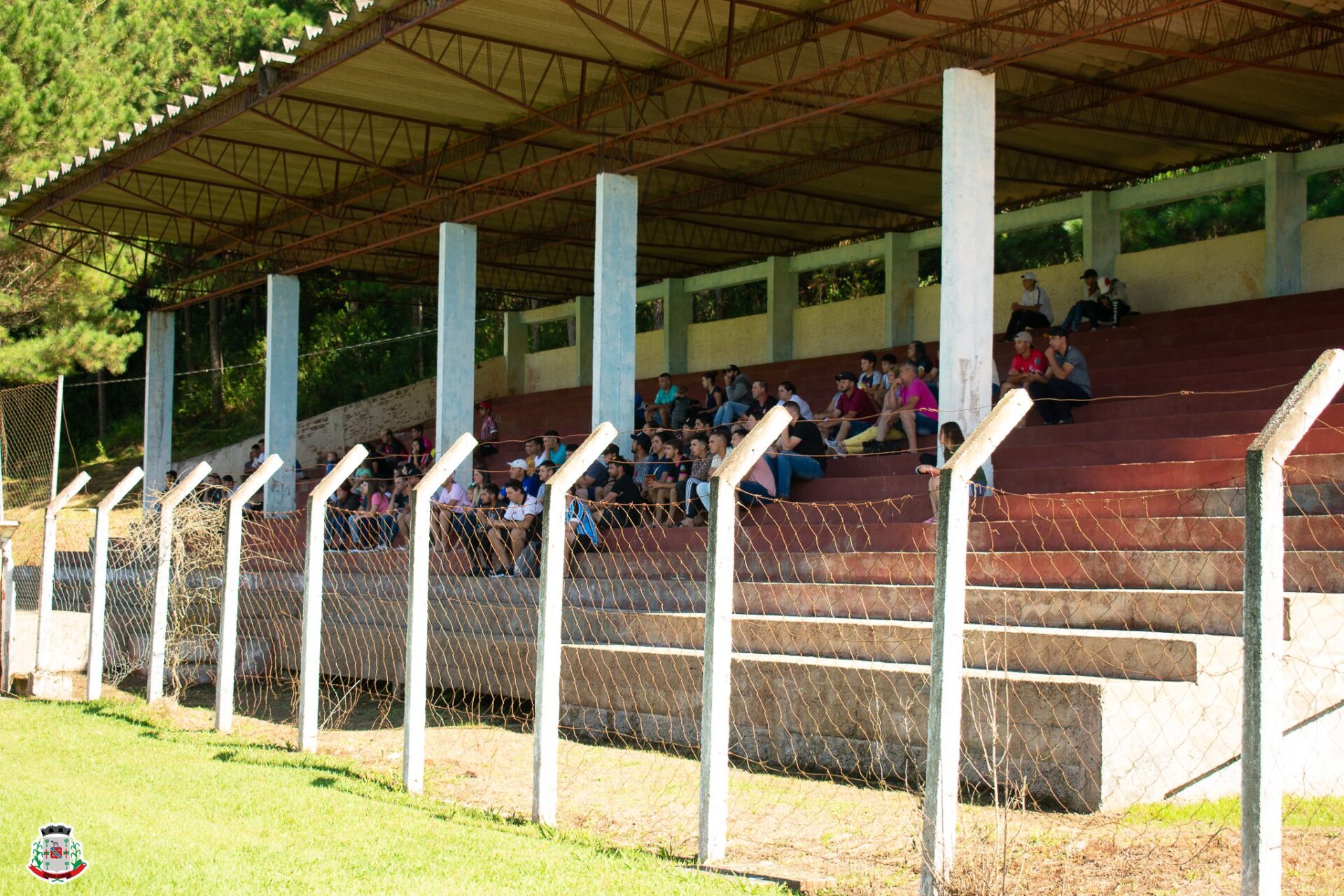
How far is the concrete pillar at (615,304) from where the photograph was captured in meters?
16.8

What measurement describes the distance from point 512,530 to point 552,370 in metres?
17.2

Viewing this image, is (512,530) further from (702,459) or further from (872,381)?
(872,381)

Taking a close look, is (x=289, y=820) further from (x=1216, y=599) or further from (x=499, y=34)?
(x=499, y=34)

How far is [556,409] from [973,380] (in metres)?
13.6

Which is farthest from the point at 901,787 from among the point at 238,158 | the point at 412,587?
the point at 238,158

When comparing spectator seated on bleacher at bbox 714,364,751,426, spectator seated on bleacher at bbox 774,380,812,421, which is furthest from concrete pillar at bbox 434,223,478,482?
spectator seated on bleacher at bbox 774,380,812,421

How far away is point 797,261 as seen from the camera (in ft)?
84.7

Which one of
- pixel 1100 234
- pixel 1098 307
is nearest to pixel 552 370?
pixel 1100 234

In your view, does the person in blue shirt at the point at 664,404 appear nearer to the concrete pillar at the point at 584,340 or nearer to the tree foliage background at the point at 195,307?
the concrete pillar at the point at 584,340

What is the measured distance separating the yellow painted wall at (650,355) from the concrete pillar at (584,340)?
98 centimetres

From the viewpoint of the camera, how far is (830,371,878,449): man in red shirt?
14.6 metres

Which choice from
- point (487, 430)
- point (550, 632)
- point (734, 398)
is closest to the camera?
point (550, 632)

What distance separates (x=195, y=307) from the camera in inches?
1778

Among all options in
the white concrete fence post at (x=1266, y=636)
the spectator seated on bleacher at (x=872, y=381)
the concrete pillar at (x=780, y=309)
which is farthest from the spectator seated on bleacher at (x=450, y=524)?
the concrete pillar at (x=780, y=309)
